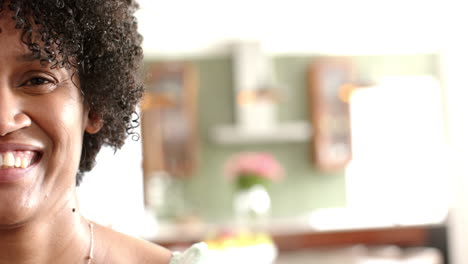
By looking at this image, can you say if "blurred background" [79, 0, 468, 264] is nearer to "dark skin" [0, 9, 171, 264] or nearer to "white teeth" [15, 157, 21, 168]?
"dark skin" [0, 9, 171, 264]

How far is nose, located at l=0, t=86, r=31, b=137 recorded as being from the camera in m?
0.94

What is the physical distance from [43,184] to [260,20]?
219 inches

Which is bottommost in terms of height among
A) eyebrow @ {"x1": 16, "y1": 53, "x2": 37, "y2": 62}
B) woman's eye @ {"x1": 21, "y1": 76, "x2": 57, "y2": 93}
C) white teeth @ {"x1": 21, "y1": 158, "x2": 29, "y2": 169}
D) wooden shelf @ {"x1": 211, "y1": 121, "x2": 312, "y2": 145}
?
white teeth @ {"x1": 21, "y1": 158, "x2": 29, "y2": 169}

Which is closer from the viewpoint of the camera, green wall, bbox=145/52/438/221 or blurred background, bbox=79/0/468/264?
blurred background, bbox=79/0/468/264

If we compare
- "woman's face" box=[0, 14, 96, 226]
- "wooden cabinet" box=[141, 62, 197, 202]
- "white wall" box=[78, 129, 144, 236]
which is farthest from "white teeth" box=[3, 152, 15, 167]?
"wooden cabinet" box=[141, 62, 197, 202]

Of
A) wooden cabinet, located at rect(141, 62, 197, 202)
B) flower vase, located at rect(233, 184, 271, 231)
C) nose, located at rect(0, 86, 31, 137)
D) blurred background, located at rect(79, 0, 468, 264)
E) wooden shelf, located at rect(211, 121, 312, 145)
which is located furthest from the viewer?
wooden cabinet, located at rect(141, 62, 197, 202)

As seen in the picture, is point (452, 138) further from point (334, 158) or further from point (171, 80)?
point (171, 80)

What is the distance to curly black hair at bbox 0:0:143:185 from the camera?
0.99m

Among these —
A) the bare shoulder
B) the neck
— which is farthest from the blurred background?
the neck

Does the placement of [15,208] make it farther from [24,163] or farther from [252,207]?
[252,207]

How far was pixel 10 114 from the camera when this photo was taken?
948 mm

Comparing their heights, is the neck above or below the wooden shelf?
below

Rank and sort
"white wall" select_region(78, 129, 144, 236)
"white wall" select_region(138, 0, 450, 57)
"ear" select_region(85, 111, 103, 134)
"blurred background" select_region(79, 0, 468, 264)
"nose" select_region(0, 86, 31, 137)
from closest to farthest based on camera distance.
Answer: "nose" select_region(0, 86, 31, 137), "ear" select_region(85, 111, 103, 134), "white wall" select_region(78, 129, 144, 236), "white wall" select_region(138, 0, 450, 57), "blurred background" select_region(79, 0, 468, 264)

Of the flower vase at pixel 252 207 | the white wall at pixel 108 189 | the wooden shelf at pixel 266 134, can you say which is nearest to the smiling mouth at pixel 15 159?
the white wall at pixel 108 189
